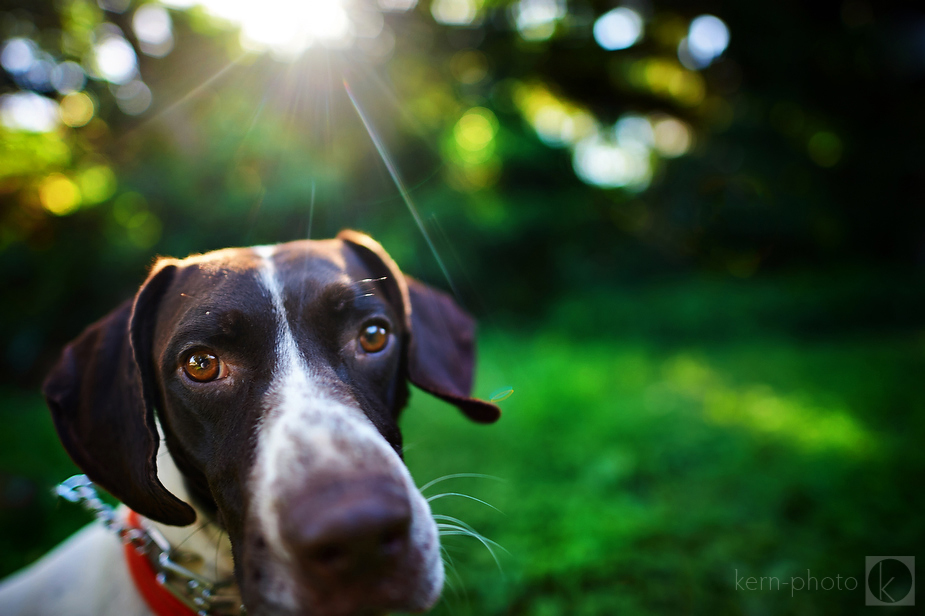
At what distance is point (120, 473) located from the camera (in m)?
1.49

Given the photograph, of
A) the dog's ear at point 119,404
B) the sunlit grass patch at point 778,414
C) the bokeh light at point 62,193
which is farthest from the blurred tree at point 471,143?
the sunlit grass patch at point 778,414

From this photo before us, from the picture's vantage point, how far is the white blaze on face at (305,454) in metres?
1.13

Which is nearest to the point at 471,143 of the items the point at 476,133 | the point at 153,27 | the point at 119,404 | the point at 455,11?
the point at 476,133

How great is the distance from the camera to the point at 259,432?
1.30 metres

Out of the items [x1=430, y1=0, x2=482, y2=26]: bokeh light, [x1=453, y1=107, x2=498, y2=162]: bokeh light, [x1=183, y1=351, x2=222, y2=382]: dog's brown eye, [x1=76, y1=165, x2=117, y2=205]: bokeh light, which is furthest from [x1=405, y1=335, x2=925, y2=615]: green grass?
[x1=430, y1=0, x2=482, y2=26]: bokeh light

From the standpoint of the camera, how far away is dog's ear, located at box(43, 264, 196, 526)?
4.70ft

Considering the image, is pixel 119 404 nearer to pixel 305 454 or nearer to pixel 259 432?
pixel 259 432

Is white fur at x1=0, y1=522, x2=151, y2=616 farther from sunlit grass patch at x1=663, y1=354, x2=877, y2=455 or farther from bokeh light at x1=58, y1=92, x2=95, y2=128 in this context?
sunlit grass patch at x1=663, y1=354, x2=877, y2=455

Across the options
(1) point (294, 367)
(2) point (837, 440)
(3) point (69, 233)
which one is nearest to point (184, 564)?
(1) point (294, 367)

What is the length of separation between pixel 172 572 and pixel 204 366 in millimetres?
637

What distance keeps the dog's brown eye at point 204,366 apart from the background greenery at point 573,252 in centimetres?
76

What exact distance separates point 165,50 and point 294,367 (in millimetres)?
2601

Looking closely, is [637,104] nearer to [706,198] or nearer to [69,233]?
[706,198]

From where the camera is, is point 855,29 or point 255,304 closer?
point 255,304
